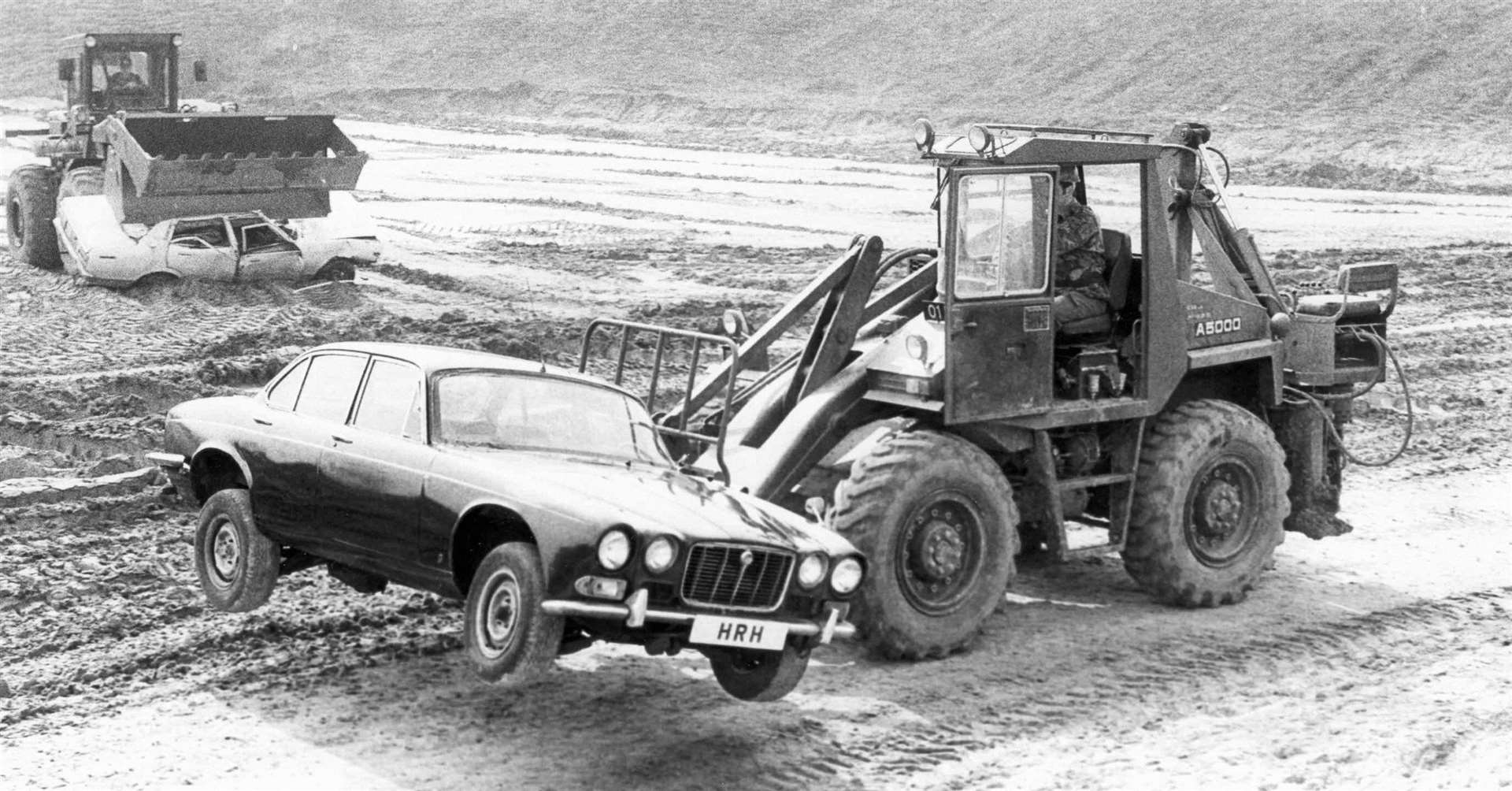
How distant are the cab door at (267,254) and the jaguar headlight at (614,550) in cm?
1294

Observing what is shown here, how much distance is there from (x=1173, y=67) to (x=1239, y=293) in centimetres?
3318

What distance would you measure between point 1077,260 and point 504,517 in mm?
3776

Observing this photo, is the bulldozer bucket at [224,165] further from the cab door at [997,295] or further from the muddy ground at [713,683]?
the cab door at [997,295]

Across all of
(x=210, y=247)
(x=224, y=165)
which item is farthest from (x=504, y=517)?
(x=224, y=165)

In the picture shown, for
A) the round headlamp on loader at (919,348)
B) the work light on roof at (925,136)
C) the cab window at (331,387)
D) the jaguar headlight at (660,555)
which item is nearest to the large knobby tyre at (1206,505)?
the round headlamp on loader at (919,348)

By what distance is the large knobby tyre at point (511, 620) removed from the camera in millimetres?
7723

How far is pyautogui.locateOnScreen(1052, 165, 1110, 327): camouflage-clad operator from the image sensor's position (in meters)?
10.5

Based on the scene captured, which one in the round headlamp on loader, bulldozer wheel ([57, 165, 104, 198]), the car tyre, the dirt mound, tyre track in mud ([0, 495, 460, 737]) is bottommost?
tyre track in mud ([0, 495, 460, 737])

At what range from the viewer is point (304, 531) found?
29.3ft

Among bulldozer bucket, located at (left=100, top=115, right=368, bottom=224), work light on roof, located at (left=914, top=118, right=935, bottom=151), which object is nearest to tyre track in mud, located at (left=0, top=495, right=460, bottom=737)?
work light on roof, located at (left=914, top=118, right=935, bottom=151)

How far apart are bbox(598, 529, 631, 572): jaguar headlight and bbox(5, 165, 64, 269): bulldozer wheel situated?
1566cm

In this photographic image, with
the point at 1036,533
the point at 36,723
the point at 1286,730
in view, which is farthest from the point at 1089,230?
the point at 36,723

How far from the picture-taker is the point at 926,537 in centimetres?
938

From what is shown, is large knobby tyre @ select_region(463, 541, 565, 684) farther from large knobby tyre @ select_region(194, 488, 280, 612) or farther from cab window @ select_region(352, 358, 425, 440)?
large knobby tyre @ select_region(194, 488, 280, 612)
